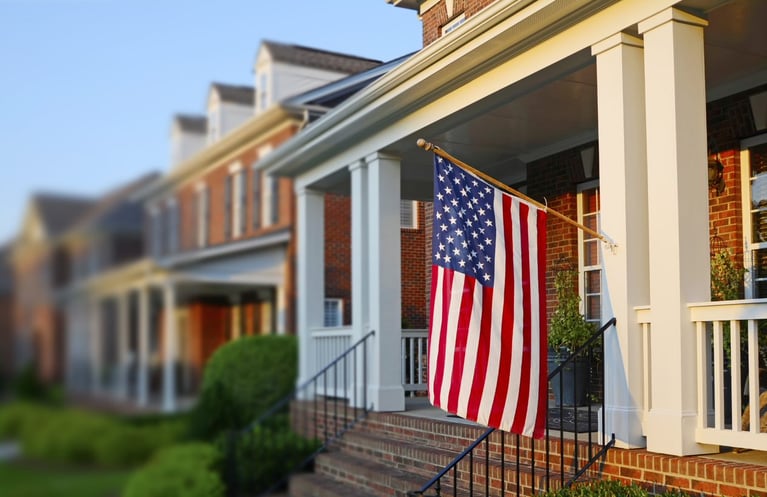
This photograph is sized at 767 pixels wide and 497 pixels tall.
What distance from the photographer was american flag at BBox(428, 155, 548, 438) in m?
5.81

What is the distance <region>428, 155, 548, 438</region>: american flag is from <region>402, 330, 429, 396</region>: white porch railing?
456 centimetres

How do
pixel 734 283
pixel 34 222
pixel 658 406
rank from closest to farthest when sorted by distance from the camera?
pixel 34 222 < pixel 658 406 < pixel 734 283

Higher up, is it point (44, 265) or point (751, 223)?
point (751, 223)

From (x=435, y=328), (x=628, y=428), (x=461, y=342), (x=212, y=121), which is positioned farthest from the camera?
(x=435, y=328)

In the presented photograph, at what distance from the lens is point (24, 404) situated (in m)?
2.07

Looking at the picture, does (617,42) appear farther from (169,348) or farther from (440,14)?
(440,14)

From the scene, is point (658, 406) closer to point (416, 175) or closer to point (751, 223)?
point (751, 223)

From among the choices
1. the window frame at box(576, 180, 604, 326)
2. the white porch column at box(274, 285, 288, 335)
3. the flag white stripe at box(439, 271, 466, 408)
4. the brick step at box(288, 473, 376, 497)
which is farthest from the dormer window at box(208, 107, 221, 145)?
the white porch column at box(274, 285, 288, 335)

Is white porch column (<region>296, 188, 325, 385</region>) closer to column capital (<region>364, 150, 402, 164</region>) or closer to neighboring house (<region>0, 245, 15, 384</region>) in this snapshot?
column capital (<region>364, 150, 402, 164</region>)

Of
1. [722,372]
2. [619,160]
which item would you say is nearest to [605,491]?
[722,372]

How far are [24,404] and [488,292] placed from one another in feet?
13.9

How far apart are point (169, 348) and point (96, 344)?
0.33 meters

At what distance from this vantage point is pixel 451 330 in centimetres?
598

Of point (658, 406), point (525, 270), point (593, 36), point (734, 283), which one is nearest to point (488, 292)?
point (525, 270)
